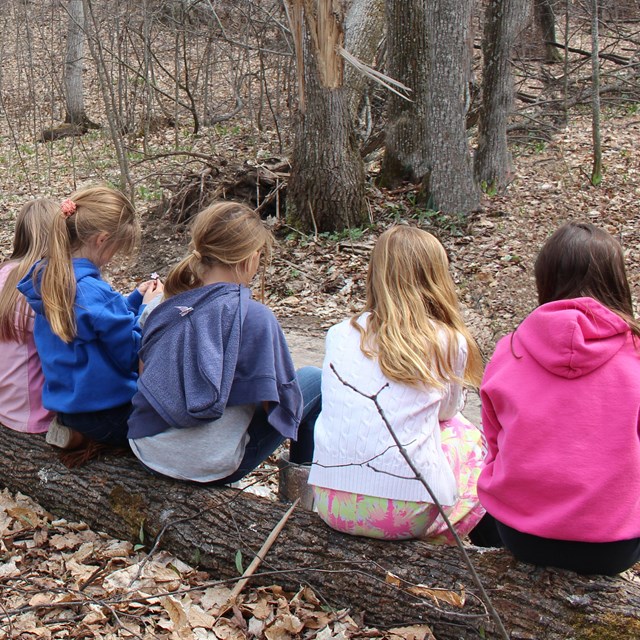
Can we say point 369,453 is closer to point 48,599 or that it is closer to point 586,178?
point 48,599

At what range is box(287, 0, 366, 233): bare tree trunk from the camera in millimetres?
6781

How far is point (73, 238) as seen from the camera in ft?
10.7

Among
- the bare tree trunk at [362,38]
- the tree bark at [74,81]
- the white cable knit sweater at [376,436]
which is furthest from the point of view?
the tree bark at [74,81]

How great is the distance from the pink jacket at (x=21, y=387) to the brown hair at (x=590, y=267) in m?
2.29

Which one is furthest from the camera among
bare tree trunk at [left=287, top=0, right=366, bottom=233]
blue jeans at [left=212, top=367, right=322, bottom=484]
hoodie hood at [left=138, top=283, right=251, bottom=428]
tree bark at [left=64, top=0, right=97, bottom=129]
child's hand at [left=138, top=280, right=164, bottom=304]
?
tree bark at [left=64, top=0, right=97, bottom=129]

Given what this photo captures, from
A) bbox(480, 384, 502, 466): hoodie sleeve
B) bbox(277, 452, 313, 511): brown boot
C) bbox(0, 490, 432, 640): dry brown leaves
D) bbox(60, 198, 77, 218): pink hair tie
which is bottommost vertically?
bbox(0, 490, 432, 640): dry brown leaves

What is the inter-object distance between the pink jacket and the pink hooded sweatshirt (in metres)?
2.17

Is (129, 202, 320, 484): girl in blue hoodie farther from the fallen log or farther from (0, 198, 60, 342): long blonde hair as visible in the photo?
(0, 198, 60, 342): long blonde hair

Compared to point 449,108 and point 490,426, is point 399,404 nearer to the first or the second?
point 490,426

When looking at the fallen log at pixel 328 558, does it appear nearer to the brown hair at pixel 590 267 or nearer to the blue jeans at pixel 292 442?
the blue jeans at pixel 292 442

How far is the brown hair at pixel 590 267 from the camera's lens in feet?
7.65

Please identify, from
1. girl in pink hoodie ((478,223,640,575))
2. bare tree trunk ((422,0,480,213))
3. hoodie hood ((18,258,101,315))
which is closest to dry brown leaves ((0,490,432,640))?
girl in pink hoodie ((478,223,640,575))

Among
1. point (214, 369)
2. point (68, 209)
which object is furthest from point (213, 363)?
point (68, 209)

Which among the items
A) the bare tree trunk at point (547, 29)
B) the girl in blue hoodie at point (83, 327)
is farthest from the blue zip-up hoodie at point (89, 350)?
the bare tree trunk at point (547, 29)
